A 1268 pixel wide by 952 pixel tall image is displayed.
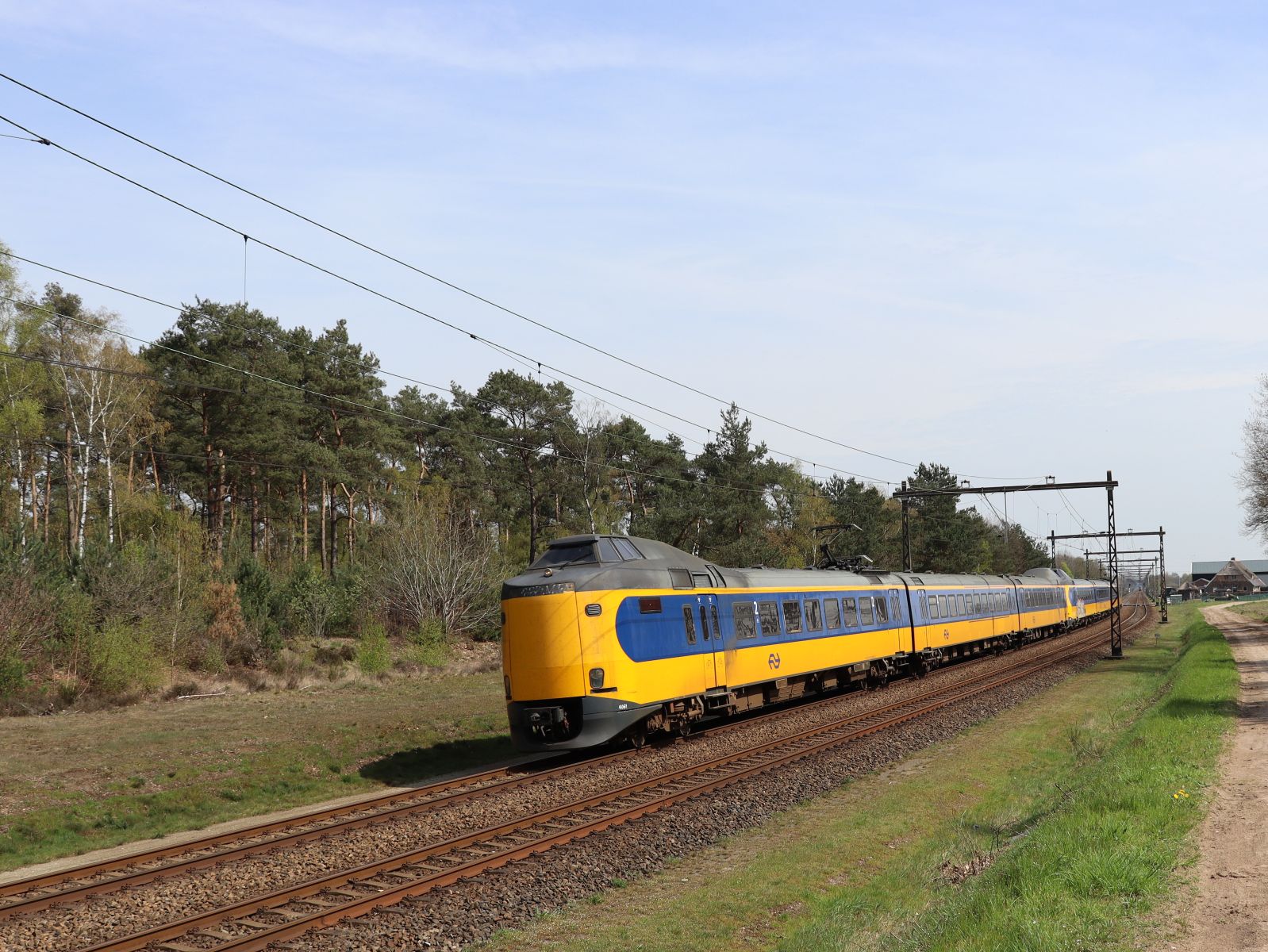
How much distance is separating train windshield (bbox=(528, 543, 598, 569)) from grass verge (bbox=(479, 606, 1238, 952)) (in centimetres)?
593

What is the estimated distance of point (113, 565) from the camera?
31188mm

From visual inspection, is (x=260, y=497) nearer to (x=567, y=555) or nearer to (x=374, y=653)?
(x=374, y=653)

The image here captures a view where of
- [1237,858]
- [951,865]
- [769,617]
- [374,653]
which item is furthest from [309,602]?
[1237,858]

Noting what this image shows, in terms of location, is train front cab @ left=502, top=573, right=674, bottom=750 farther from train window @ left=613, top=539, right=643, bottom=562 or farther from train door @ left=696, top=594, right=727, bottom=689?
train door @ left=696, top=594, right=727, bottom=689

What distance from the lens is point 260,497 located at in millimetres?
53875

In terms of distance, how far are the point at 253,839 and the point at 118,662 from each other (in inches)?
660

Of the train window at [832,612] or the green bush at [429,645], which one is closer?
the train window at [832,612]

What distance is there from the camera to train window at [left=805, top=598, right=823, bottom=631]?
2464 cm

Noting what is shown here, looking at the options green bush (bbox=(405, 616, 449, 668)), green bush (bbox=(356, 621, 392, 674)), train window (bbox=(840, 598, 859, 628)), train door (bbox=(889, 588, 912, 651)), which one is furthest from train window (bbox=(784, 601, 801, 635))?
green bush (bbox=(405, 616, 449, 668))

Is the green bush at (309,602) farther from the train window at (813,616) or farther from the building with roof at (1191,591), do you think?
the building with roof at (1191,591)

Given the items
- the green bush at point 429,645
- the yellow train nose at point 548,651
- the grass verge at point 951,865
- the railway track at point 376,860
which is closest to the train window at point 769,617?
the railway track at point 376,860

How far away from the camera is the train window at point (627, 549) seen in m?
18.7

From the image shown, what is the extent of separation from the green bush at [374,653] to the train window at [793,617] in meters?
15.5

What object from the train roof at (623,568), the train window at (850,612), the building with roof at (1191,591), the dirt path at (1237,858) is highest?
the train roof at (623,568)
